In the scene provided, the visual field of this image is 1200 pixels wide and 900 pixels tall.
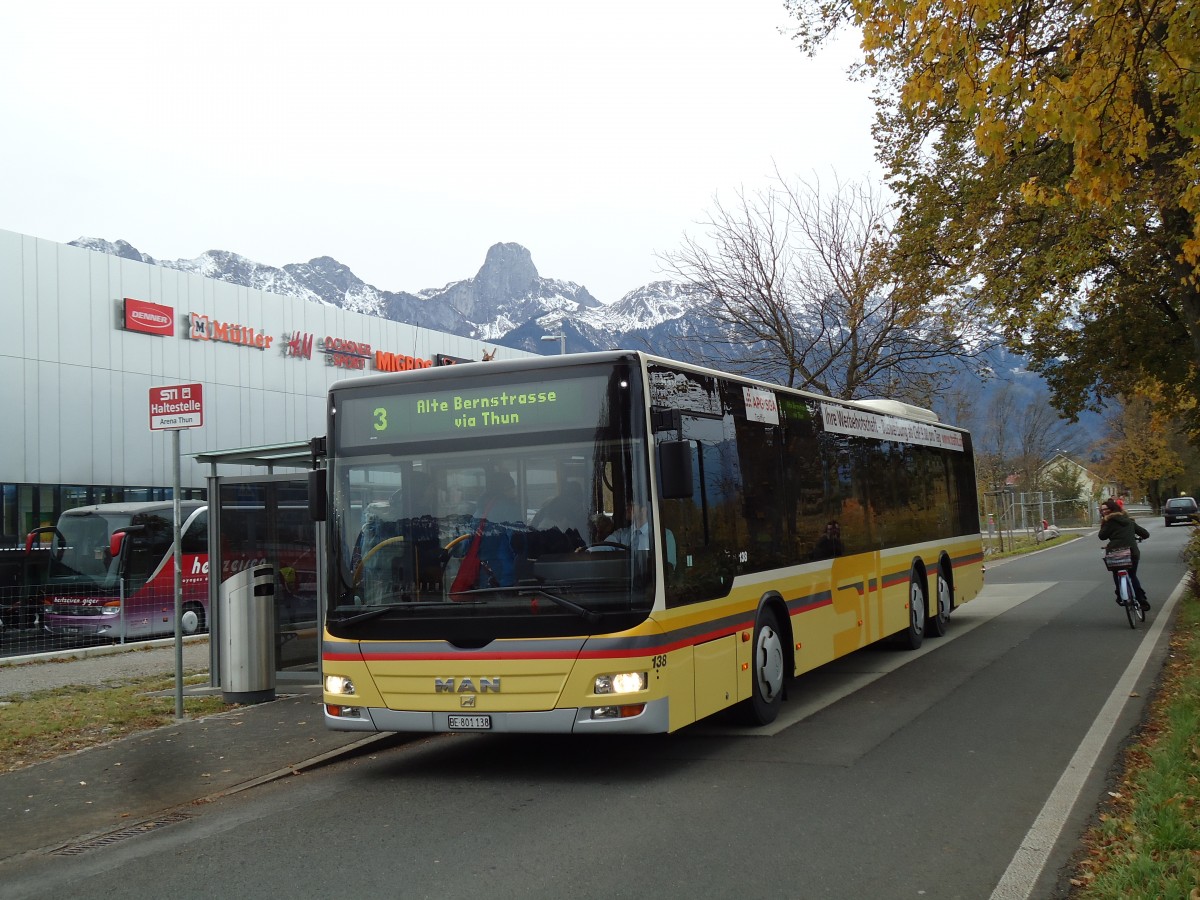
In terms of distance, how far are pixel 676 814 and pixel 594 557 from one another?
1729 millimetres

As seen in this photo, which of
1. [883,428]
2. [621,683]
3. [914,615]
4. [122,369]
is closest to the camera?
[621,683]

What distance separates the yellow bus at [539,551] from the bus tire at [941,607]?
7077 millimetres

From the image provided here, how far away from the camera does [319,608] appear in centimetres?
1192

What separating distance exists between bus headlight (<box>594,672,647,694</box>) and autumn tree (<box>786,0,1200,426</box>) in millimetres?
4279

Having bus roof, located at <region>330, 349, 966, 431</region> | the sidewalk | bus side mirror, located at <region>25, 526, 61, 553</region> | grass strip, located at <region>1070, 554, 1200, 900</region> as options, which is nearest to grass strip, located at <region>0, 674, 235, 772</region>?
the sidewalk

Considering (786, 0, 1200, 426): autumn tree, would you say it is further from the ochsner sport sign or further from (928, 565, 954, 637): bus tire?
(928, 565, 954, 637): bus tire

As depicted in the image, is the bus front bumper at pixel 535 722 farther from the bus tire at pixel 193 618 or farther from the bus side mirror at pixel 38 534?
the bus side mirror at pixel 38 534

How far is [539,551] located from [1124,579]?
11.5 meters

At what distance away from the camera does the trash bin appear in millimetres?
11531

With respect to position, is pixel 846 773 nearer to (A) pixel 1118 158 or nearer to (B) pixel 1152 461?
(A) pixel 1118 158

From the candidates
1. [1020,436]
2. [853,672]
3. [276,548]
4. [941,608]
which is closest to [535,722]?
[276,548]

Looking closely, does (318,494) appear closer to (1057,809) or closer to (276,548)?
(276,548)

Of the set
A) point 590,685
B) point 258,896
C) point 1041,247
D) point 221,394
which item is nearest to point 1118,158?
point 590,685

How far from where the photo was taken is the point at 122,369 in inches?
1229
